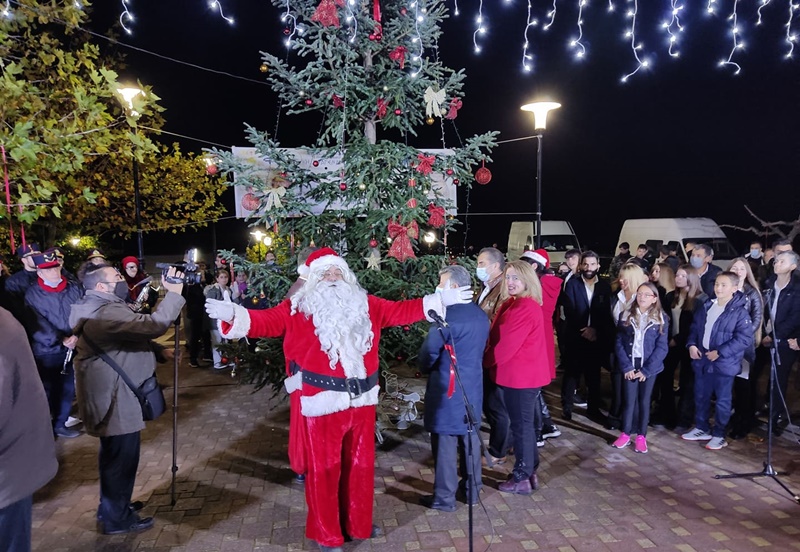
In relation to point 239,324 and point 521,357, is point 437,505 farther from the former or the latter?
point 239,324

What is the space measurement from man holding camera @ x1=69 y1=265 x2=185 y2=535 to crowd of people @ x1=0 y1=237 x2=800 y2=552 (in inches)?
0.4

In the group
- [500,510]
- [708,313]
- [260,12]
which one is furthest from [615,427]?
[260,12]

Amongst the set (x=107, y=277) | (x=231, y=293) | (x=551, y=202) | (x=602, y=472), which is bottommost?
(x=602, y=472)

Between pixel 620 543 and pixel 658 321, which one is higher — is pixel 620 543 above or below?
below

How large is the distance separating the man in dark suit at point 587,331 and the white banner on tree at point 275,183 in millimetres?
1864

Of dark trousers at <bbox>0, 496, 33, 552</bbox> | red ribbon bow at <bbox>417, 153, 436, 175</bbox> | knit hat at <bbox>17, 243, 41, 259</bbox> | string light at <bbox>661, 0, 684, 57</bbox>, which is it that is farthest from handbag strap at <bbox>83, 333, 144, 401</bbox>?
string light at <bbox>661, 0, 684, 57</bbox>

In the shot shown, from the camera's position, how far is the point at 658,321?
5477 millimetres

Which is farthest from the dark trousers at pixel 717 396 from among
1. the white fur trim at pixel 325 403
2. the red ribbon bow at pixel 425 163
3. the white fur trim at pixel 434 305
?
the white fur trim at pixel 325 403

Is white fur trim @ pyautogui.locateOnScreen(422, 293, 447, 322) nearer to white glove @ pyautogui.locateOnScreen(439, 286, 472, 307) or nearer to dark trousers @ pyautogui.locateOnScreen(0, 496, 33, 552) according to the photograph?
white glove @ pyautogui.locateOnScreen(439, 286, 472, 307)

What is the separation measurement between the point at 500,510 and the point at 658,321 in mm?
2612

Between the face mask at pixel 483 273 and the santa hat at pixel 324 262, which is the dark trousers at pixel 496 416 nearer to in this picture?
the face mask at pixel 483 273

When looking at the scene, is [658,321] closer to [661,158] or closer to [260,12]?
[260,12]

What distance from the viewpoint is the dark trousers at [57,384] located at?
611 cm

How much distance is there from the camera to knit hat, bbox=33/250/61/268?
19.1 feet
